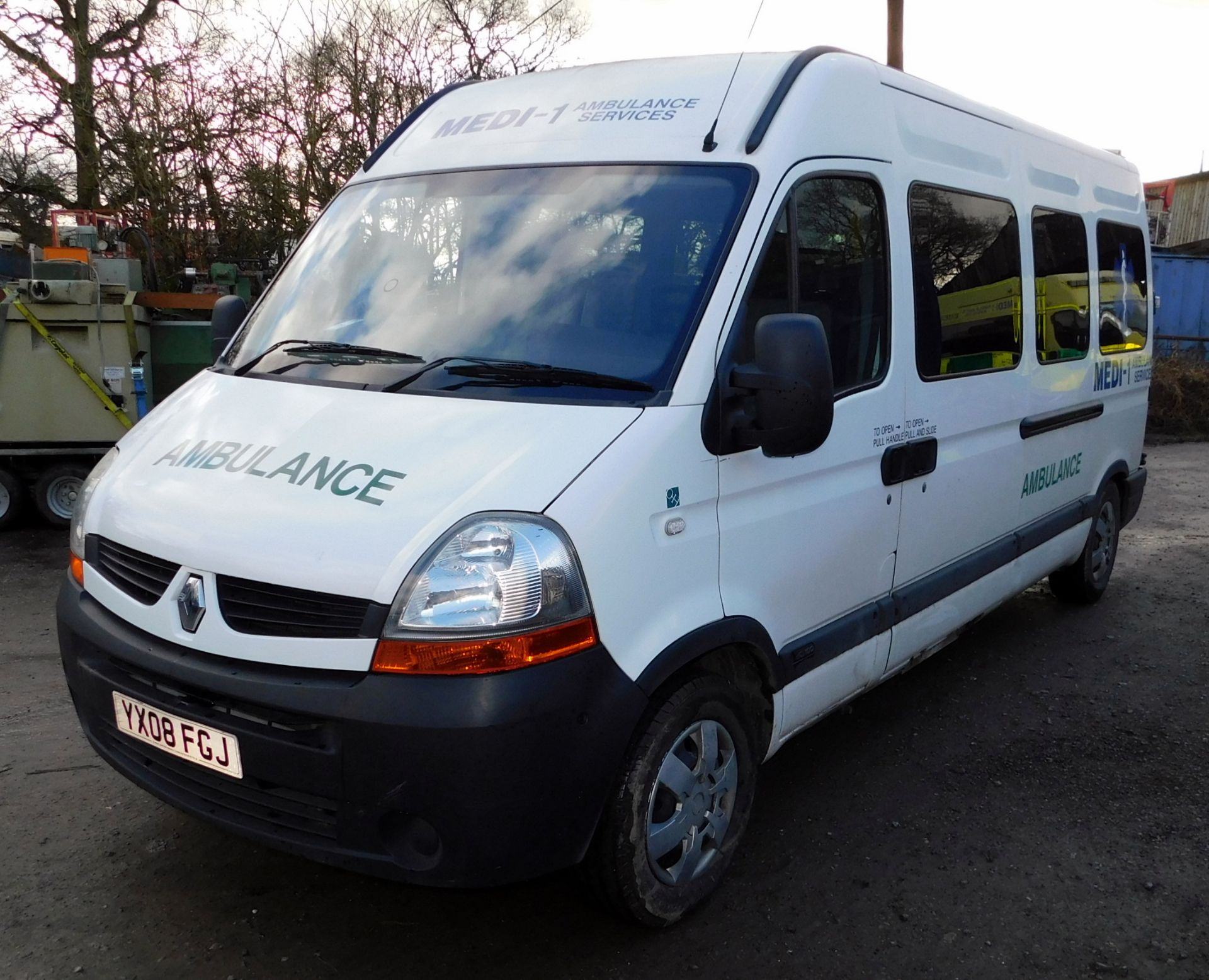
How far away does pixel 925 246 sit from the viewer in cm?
367

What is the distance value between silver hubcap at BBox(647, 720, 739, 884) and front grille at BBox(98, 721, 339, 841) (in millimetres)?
795

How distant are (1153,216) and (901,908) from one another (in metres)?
28.4

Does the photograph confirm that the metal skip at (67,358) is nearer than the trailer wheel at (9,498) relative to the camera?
Yes

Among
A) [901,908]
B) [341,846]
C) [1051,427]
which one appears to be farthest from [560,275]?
[1051,427]

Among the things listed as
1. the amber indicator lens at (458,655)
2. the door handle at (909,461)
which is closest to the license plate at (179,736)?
the amber indicator lens at (458,655)

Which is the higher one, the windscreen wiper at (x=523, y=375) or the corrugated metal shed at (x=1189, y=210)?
the corrugated metal shed at (x=1189, y=210)

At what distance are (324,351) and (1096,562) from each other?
14.9 ft

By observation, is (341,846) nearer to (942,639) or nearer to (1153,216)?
(942,639)

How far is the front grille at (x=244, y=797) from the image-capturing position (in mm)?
2393

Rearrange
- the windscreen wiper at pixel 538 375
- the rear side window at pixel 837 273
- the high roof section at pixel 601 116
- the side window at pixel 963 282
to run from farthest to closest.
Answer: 1. the side window at pixel 963 282
2. the high roof section at pixel 601 116
3. the rear side window at pixel 837 273
4. the windscreen wiper at pixel 538 375

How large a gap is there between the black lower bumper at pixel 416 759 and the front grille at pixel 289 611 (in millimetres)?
89

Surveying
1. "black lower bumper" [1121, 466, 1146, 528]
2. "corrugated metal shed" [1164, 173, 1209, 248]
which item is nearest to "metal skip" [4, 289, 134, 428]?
"black lower bumper" [1121, 466, 1146, 528]

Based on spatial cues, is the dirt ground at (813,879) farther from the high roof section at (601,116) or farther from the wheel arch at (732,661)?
the high roof section at (601,116)

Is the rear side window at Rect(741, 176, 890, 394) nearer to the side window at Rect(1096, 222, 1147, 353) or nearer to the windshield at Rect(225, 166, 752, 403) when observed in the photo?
the windshield at Rect(225, 166, 752, 403)
